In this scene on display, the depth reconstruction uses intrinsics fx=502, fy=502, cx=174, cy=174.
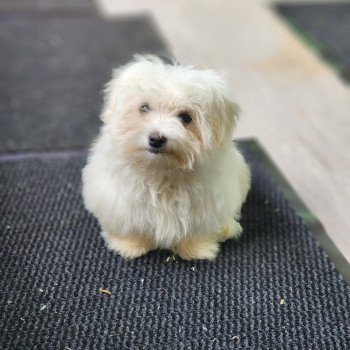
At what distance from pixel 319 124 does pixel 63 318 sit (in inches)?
51.8

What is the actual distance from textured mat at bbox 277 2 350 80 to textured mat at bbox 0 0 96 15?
1182 mm

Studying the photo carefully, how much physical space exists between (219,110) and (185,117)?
3.1 inches

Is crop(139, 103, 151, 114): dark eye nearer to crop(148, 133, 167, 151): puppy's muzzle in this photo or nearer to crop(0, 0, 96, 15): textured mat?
crop(148, 133, 167, 151): puppy's muzzle

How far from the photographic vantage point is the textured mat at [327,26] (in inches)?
100

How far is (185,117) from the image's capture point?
1.16m

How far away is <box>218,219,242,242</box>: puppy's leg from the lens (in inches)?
54.2

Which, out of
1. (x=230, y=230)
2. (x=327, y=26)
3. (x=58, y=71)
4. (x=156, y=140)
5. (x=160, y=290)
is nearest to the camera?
(x=156, y=140)

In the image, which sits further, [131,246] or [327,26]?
[327,26]

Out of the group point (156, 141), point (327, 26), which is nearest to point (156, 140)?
point (156, 141)

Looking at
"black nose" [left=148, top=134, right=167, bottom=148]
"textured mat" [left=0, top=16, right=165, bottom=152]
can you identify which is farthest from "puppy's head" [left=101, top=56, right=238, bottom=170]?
"textured mat" [left=0, top=16, right=165, bottom=152]

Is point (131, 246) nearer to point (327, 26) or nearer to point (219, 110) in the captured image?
point (219, 110)

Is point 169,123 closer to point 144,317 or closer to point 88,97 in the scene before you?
point 144,317

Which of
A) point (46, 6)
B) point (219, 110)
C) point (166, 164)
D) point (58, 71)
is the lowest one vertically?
point (46, 6)

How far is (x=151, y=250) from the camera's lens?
4.52 ft
